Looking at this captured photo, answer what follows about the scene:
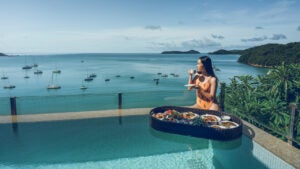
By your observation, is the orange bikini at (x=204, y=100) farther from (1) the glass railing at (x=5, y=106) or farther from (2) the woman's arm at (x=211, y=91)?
(1) the glass railing at (x=5, y=106)

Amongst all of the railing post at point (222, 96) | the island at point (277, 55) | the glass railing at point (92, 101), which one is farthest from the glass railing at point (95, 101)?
the island at point (277, 55)

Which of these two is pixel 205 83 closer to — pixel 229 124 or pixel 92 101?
pixel 229 124

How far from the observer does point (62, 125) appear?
22.9ft

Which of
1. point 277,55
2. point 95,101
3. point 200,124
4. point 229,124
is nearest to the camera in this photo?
point 200,124

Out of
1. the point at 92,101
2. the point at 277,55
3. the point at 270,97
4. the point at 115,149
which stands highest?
the point at 277,55

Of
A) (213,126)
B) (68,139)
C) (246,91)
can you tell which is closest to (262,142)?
(213,126)

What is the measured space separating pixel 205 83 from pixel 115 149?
9.87 feet

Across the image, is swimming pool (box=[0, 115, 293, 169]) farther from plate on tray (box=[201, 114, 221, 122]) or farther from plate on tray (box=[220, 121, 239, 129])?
plate on tray (box=[201, 114, 221, 122])

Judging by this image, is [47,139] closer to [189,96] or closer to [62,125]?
[62,125]

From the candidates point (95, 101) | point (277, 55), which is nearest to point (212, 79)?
point (95, 101)

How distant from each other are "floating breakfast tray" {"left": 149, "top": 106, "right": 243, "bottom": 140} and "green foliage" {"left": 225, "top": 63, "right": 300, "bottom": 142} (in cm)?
107

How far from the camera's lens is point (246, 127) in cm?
627

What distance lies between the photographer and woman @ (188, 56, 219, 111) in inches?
252

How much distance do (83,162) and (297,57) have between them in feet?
172
